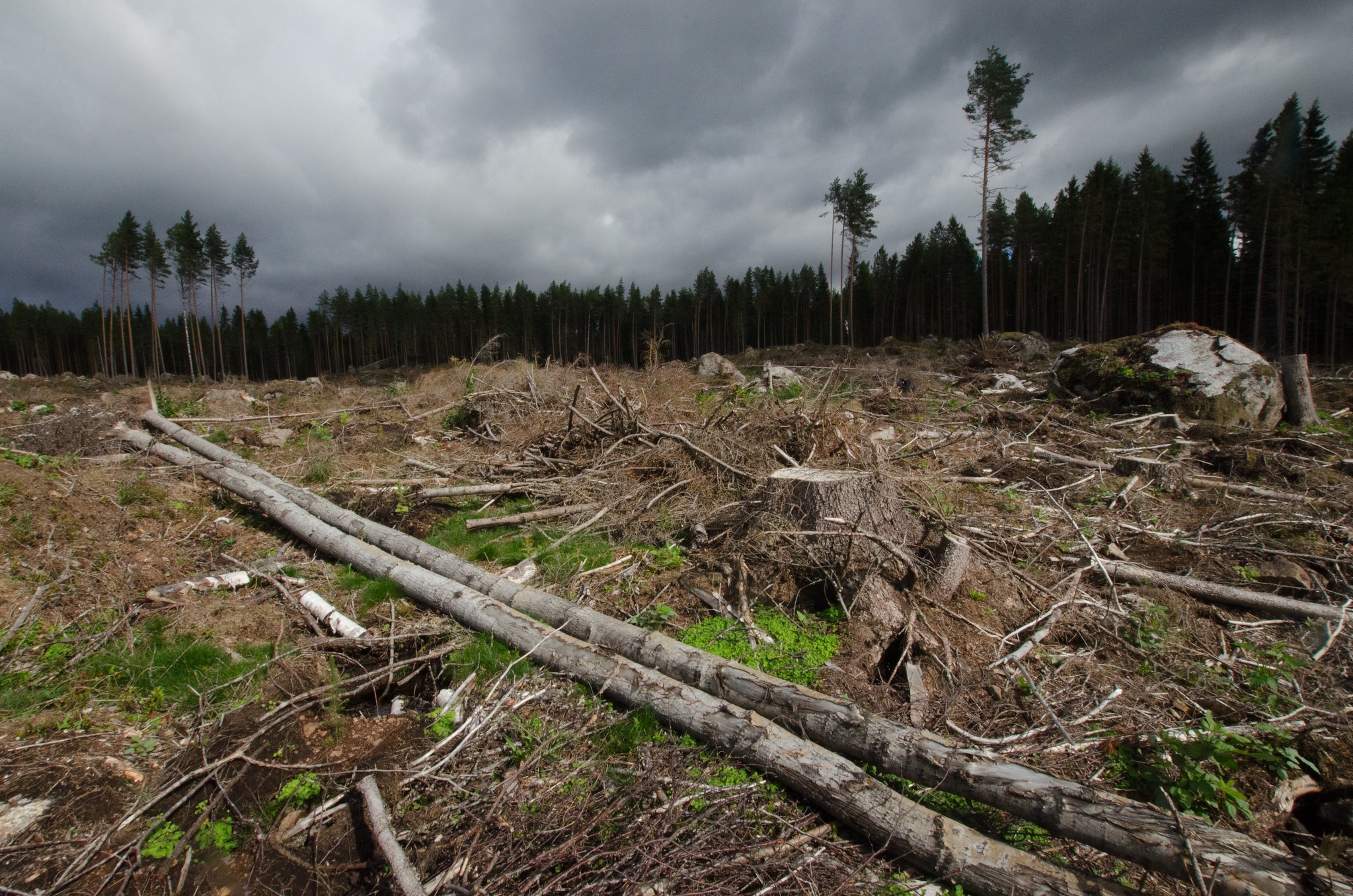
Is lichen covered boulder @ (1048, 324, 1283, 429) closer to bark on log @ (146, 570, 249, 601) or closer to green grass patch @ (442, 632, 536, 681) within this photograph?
green grass patch @ (442, 632, 536, 681)

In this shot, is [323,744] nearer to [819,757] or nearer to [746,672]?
[746,672]

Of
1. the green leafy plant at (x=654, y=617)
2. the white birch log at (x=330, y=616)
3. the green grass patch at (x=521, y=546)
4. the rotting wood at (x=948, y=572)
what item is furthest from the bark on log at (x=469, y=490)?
the rotting wood at (x=948, y=572)

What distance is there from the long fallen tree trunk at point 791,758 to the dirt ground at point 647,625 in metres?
0.11

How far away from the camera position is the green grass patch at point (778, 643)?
359cm

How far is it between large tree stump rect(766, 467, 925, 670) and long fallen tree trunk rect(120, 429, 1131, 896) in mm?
1155

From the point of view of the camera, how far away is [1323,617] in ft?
12.6

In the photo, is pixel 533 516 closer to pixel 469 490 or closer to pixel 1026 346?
pixel 469 490

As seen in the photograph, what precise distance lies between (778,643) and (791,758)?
1177mm

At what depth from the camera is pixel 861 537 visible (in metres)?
4.37

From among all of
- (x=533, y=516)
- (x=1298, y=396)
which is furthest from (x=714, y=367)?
(x=533, y=516)

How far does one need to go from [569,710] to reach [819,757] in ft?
5.06

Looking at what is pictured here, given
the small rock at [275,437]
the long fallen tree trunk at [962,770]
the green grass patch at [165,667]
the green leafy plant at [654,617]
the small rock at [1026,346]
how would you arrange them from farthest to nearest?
the small rock at [1026,346] → the small rock at [275,437] → the green leafy plant at [654,617] → the green grass patch at [165,667] → the long fallen tree trunk at [962,770]

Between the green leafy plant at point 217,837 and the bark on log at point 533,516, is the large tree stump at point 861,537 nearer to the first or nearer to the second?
the bark on log at point 533,516

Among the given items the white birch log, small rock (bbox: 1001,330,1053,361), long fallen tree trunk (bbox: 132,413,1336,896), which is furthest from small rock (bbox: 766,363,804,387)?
small rock (bbox: 1001,330,1053,361)
